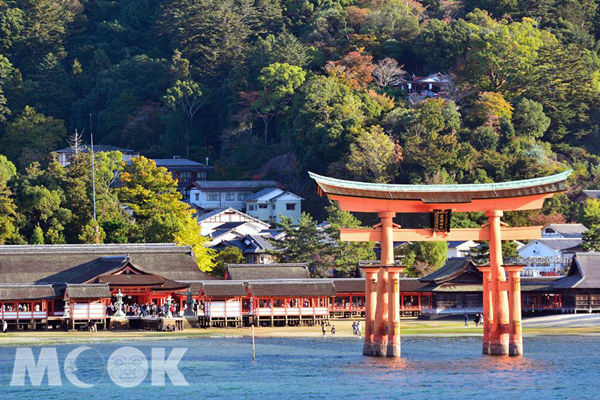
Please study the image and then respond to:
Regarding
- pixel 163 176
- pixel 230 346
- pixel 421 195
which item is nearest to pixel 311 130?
pixel 163 176

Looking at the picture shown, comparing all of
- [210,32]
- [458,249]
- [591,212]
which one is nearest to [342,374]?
[458,249]

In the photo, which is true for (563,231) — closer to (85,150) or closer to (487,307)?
(85,150)

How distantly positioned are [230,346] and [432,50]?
5920 centimetres

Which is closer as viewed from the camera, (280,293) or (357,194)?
(357,194)

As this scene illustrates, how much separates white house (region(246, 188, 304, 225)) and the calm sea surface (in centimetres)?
4716

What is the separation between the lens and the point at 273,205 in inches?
4198

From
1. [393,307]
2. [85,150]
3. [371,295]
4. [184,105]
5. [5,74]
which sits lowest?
→ [393,307]

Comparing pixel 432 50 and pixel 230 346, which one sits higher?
pixel 432 50

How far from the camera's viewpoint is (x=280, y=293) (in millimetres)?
69938

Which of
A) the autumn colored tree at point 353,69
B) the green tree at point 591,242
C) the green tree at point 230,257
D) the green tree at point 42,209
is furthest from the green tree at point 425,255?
the autumn colored tree at point 353,69

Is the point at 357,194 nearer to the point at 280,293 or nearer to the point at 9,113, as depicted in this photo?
the point at 280,293

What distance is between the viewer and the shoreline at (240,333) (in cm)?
6116

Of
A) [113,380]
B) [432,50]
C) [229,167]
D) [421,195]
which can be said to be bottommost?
[113,380]

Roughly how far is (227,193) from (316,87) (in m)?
14.1
